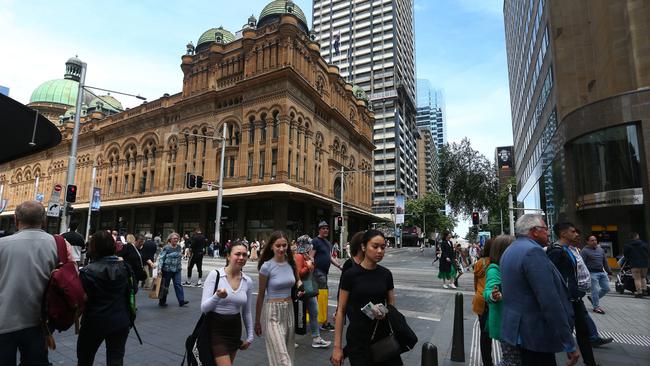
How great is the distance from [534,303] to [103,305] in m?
3.90

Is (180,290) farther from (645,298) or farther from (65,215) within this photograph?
(645,298)

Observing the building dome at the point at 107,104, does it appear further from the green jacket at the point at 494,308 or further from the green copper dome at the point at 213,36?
the green jacket at the point at 494,308

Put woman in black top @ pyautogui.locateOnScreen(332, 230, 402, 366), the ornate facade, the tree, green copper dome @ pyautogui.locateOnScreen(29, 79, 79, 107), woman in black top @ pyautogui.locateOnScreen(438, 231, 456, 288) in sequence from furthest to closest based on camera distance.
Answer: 1. green copper dome @ pyautogui.locateOnScreen(29, 79, 79, 107)
2. the tree
3. the ornate facade
4. woman in black top @ pyautogui.locateOnScreen(438, 231, 456, 288)
5. woman in black top @ pyautogui.locateOnScreen(332, 230, 402, 366)

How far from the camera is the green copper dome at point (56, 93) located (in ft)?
239

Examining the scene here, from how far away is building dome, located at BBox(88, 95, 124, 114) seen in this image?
56.5 m

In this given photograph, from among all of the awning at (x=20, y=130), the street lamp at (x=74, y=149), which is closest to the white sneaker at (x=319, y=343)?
the awning at (x=20, y=130)

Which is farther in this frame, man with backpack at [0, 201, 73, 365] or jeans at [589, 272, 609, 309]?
jeans at [589, 272, 609, 309]

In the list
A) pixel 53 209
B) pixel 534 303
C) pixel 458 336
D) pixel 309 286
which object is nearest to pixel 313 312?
pixel 309 286

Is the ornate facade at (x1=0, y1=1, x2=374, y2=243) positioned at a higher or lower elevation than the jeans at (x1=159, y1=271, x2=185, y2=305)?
higher

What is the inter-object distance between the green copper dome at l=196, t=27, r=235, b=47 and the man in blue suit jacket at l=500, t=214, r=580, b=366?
43.3 m

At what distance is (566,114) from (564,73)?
3410mm

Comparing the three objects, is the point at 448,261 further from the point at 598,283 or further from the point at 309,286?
the point at 309,286

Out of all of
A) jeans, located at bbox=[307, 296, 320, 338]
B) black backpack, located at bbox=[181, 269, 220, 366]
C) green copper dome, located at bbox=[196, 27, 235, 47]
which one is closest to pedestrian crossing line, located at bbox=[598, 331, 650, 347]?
jeans, located at bbox=[307, 296, 320, 338]

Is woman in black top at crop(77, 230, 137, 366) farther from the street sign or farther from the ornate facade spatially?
the ornate facade
